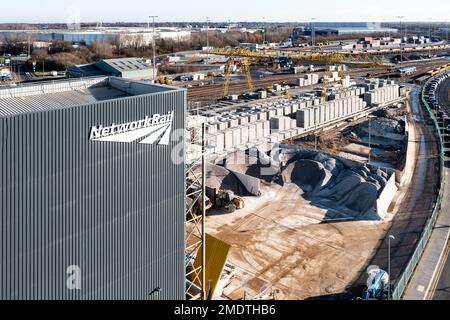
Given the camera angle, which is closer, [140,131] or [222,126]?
[140,131]

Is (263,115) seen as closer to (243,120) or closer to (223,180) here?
(243,120)

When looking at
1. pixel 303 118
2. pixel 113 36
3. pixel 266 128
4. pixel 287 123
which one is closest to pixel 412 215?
pixel 266 128

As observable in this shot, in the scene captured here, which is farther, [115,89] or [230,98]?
[230,98]

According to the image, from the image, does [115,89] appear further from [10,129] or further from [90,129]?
[10,129]

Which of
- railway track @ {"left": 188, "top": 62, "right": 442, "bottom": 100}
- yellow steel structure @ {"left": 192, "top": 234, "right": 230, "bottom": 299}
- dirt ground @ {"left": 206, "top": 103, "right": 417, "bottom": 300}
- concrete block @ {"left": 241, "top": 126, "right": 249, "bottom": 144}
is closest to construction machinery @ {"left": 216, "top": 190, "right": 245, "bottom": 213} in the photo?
dirt ground @ {"left": 206, "top": 103, "right": 417, "bottom": 300}

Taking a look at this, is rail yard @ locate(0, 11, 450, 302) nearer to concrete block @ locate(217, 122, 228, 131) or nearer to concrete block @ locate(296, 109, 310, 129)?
concrete block @ locate(296, 109, 310, 129)
